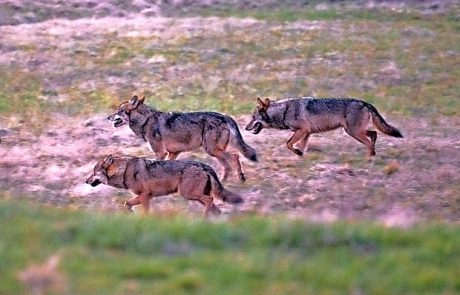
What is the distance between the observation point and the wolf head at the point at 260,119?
17625 mm

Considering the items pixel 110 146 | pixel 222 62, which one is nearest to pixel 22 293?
pixel 110 146

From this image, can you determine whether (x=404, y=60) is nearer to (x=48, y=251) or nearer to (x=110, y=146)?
(x=110, y=146)

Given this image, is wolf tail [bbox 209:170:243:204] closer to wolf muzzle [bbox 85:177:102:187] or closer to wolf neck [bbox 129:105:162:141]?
wolf muzzle [bbox 85:177:102:187]

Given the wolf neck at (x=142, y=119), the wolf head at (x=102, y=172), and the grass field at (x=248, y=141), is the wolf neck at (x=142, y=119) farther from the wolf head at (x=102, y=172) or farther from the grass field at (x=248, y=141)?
the wolf head at (x=102, y=172)

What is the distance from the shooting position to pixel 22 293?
646cm

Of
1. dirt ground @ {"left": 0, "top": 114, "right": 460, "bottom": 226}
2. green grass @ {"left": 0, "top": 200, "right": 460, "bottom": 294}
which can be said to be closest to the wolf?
dirt ground @ {"left": 0, "top": 114, "right": 460, "bottom": 226}

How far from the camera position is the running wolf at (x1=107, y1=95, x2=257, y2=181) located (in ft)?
51.0

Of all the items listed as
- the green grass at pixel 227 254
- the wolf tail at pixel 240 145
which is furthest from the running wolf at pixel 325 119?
the green grass at pixel 227 254

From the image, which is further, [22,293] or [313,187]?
[313,187]

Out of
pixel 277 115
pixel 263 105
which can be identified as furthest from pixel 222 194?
pixel 263 105

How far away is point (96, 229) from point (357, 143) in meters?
10.4

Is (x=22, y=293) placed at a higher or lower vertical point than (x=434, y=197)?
higher

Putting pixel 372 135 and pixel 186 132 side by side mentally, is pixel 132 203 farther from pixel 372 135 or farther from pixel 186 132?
pixel 372 135

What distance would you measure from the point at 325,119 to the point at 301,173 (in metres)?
1.90
